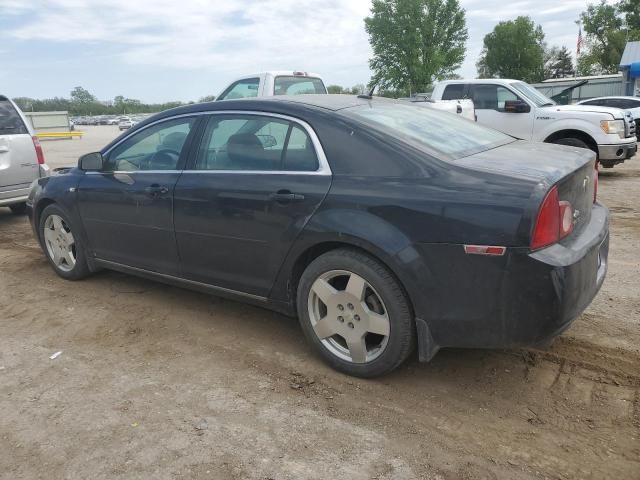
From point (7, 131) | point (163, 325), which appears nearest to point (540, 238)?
point (163, 325)

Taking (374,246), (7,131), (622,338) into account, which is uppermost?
(7,131)

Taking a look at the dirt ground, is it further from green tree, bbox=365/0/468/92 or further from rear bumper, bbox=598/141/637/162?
green tree, bbox=365/0/468/92

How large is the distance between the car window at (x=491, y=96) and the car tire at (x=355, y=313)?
→ 343 inches

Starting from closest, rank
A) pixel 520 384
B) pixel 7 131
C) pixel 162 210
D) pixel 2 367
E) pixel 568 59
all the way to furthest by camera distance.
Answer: pixel 520 384, pixel 2 367, pixel 162 210, pixel 7 131, pixel 568 59

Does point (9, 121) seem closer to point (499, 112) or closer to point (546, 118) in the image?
point (499, 112)

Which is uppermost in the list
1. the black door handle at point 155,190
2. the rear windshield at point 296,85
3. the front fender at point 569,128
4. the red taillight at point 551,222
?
the rear windshield at point 296,85

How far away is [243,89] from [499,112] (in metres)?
5.01

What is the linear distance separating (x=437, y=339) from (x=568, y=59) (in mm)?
77730

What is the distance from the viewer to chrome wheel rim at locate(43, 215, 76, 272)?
16.3 feet

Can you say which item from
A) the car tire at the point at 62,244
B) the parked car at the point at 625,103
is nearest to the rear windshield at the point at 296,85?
the car tire at the point at 62,244

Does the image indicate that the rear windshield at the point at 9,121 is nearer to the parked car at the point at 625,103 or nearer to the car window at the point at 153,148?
the car window at the point at 153,148

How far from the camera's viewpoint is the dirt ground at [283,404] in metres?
2.50

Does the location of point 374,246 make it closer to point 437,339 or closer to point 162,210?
point 437,339

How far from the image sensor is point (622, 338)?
11.7ft
